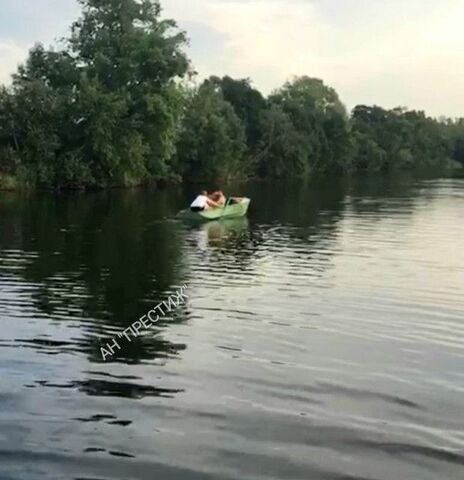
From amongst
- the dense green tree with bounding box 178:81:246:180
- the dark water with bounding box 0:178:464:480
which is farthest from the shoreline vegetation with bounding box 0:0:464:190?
the dark water with bounding box 0:178:464:480

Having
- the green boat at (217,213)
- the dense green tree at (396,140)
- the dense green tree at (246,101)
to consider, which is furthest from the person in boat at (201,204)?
the dense green tree at (396,140)

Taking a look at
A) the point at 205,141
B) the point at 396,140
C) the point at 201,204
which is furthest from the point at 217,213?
the point at 396,140

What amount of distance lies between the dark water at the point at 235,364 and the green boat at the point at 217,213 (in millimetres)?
8728

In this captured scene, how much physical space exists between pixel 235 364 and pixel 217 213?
24660 millimetres

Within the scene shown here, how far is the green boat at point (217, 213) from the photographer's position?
34.6m

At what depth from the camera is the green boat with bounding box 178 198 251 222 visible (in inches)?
1361

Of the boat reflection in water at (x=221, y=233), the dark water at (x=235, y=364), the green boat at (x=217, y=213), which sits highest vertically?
the green boat at (x=217, y=213)

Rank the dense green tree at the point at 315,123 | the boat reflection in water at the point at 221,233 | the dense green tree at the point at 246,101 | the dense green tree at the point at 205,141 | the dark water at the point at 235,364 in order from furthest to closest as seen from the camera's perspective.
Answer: the dense green tree at the point at 315,123 → the dense green tree at the point at 246,101 → the dense green tree at the point at 205,141 → the boat reflection in water at the point at 221,233 → the dark water at the point at 235,364

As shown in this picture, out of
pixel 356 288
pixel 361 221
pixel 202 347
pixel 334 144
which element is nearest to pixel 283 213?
pixel 361 221

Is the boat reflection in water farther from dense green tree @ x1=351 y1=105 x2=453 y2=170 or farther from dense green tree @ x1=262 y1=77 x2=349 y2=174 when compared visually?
dense green tree @ x1=351 y1=105 x2=453 y2=170

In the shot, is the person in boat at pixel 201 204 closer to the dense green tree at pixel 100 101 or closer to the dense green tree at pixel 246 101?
the dense green tree at pixel 100 101

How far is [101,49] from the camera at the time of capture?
6091cm

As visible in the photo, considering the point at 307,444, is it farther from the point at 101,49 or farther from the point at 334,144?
the point at 334,144

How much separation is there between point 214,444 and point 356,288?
1059 cm
